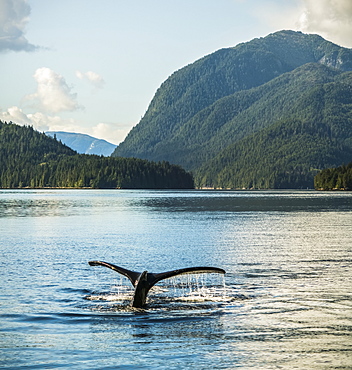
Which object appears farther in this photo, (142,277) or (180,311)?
(180,311)

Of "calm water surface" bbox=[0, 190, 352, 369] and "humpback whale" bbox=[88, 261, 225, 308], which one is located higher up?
"humpback whale" bbox=[88, 261, 225, 308]

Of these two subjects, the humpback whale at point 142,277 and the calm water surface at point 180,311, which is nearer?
the calm water surface at point 180,311

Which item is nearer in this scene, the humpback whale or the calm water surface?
the calm water surface

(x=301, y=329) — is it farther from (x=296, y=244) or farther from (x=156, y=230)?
(x=156, y=230)

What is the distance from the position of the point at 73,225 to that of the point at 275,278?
55895 millimetres

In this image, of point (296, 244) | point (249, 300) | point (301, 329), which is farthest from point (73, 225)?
point (301, 329)

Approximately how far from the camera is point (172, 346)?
21859 millimetres

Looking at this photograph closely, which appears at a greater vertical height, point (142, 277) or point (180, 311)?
point (142, 277)

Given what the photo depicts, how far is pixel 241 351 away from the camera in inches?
839

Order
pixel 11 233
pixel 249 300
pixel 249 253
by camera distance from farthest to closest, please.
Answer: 1. pixel 11 233
2. pixel 249 253
3. pixel 249 300

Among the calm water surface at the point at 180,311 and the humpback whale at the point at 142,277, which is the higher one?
the humpback whale at the point at 142,277

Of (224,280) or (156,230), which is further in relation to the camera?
(156,230)

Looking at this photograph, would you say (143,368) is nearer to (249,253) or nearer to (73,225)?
(249,253)

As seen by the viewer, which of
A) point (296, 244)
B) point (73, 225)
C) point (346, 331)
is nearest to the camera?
point (346, 331)
